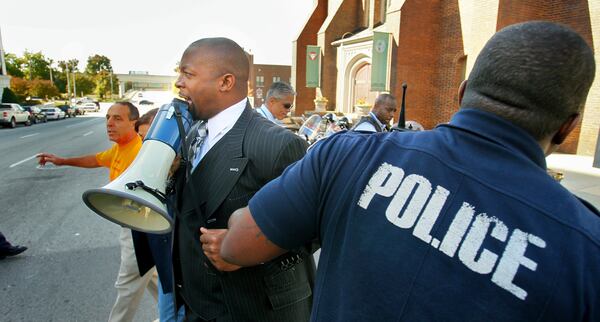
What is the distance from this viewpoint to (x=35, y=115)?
29703 millimetres

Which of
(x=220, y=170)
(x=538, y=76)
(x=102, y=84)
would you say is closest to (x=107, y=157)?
(x=220, y=170)

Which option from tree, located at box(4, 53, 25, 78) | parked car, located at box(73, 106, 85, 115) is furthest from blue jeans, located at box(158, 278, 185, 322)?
tree, located at box(4, 53, 25, 78)

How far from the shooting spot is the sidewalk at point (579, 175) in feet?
26.2

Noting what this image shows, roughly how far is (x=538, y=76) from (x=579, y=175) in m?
11.2

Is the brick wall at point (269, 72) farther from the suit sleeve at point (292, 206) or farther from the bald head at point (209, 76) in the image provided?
the suit sleeve at point (292, 206)

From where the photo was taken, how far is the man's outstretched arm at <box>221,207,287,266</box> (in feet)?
3.91

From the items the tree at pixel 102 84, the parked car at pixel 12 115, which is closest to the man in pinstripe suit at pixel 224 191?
the parked car at pixel 12 115

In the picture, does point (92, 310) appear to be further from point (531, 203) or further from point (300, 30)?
point (300, 30)

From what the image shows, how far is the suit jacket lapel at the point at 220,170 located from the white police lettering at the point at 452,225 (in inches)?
33.2

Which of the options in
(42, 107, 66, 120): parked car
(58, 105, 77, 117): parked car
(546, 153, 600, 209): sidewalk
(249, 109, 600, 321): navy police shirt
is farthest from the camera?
(58, 105, 77, 117): parked car

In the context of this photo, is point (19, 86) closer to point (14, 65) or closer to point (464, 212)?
point (14, 65)

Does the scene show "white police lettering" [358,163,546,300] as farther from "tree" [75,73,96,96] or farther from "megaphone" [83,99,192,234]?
"tree" [75,73,96,96]

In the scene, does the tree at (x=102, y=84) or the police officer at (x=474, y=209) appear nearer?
the police officer at (x=474, y=209)

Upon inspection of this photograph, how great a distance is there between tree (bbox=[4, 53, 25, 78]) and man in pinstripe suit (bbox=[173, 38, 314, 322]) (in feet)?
237
